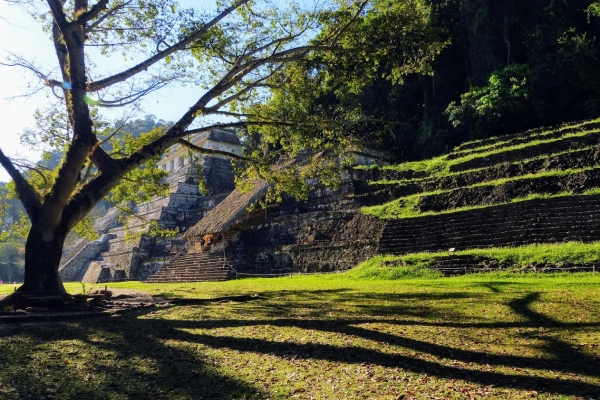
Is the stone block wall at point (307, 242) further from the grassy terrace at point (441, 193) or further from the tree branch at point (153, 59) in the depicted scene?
the tree branch at point (153, 59)

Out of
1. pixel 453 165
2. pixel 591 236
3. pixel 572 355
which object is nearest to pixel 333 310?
pixel 572 355

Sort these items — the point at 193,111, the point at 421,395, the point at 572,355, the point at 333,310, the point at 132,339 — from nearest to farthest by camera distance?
the point at 421,395 < the point at 572,355 < the point at 132,339 < the point at 333,310 < the point at 193,111

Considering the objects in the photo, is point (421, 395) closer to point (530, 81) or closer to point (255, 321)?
point (255, 321)

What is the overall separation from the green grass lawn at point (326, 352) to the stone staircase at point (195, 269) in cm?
1031

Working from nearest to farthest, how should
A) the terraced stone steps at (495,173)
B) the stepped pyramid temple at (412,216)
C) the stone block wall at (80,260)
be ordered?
the stepped pyramid temple at (412,216), the terraced stone steps at (495,173), the stone block wall at (80,260)

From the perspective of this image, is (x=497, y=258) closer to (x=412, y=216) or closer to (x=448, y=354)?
(x=412, y=216)

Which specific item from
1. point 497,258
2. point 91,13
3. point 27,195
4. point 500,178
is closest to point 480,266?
point 497,258

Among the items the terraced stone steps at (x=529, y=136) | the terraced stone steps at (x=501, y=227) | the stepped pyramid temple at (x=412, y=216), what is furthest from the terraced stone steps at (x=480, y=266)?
the terraced stone steps at (x=529, y=136)

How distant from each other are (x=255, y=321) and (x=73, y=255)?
26851 mm

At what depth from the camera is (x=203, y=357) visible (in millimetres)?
4270

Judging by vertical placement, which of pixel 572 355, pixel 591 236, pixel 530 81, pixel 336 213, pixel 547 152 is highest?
pixel 530 81

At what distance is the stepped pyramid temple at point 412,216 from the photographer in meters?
12.3

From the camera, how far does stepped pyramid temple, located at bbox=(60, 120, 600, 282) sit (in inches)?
483

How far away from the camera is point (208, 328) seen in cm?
569
